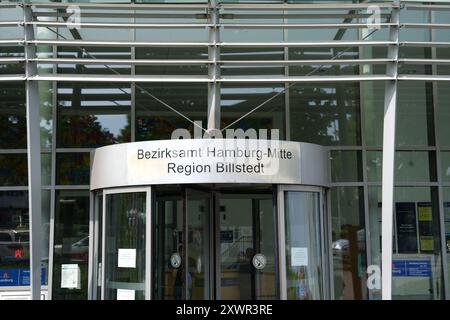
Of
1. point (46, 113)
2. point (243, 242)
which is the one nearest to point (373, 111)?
point (243, 242)

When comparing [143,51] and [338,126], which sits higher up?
[143,51]

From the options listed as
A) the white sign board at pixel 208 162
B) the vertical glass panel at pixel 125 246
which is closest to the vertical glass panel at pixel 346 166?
the white sign board at pixel 208 162

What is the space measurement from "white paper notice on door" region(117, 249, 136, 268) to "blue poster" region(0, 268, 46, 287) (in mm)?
2535

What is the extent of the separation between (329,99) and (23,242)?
5.50m

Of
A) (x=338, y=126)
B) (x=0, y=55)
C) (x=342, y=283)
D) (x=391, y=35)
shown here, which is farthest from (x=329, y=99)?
(x=0, y=55)

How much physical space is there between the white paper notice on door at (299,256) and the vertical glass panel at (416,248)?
9.08 feet

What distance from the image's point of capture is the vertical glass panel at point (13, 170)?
397 inches

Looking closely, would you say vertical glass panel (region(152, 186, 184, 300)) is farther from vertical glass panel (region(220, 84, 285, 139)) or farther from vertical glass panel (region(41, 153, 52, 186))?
vertical glass panel (region(41, 153, 52, 186))

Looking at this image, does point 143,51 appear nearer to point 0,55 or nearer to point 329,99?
point 0,55

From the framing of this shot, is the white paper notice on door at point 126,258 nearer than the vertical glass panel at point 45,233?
Yes

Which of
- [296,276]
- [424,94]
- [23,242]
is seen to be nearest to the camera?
[296,276]

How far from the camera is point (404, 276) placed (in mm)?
10219

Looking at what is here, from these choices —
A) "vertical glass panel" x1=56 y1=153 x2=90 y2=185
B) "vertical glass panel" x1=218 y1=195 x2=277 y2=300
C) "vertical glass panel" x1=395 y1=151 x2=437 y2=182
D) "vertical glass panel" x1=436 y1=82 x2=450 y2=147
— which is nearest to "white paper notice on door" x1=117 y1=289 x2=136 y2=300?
"vertical glass panel" x1=218 y1=195 x2=277 y2=300

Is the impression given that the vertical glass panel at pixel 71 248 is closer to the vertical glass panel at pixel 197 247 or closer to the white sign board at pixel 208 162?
the white sign board at pixel 208 162
